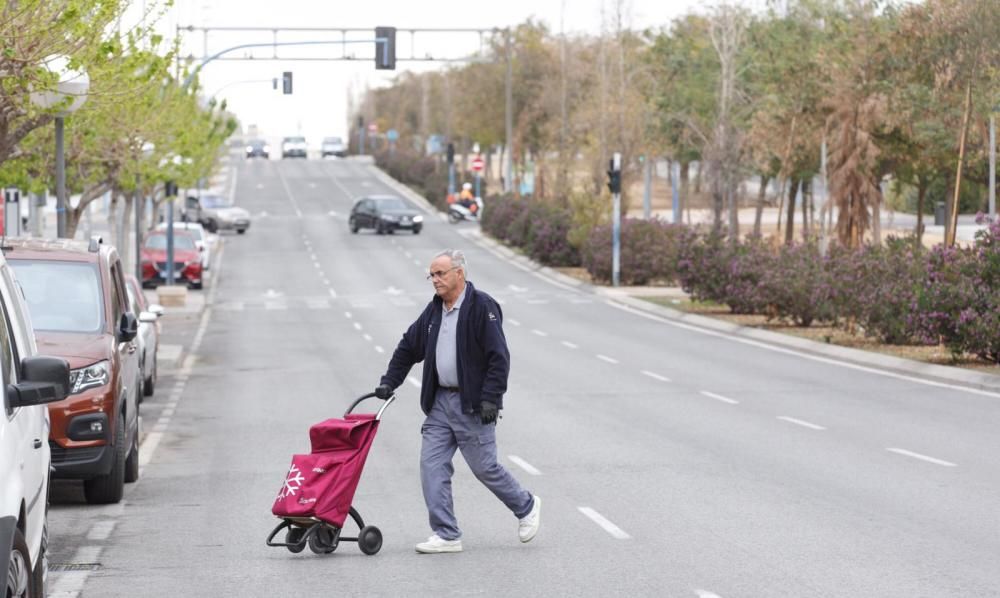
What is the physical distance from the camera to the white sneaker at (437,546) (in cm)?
1105

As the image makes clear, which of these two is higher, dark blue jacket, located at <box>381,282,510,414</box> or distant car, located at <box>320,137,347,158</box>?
dark blue jacket, located at <box>381,282,510,414</box>

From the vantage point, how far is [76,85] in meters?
22.0

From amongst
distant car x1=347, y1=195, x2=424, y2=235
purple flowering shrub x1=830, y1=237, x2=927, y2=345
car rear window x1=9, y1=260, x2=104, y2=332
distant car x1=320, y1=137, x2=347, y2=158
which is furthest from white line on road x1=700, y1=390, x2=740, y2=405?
distant car x1=320, y1=137, x2=347, y2=158

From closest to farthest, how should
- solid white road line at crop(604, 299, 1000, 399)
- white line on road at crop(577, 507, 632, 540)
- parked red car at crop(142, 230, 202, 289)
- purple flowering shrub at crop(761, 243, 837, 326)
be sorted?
1. white line on road at crop(577, 507, 632, 540)
2. solid white road line at crop(604, 299, 1000, 399)
3. purple flowering shrub at crop(761, 243, 837, 326)
4. parked red car at crop(142, 230, 202, 289)

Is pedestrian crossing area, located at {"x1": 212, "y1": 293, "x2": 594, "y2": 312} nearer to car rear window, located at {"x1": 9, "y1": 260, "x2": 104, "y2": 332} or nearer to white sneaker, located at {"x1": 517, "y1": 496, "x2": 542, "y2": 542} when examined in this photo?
car rear window, located at {"x1": 9, "y1": 260, "x2": 104, "y2": 332}

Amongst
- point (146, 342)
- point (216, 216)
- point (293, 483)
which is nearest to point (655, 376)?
point (146, 342)

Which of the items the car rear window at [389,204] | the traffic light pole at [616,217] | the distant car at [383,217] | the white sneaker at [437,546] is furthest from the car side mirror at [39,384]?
the car rear window at [389,204]

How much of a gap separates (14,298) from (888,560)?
5.21 metres

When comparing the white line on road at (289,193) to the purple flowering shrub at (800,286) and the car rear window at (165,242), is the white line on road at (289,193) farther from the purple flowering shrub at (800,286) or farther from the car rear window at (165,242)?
the purple flowering shrub at (800,286)

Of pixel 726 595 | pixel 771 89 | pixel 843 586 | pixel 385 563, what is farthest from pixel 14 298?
pixel 771 89

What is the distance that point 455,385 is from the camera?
1097 centimetres

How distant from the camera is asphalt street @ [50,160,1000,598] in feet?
33.8

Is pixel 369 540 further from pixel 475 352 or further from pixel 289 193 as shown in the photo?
pixel 289 193

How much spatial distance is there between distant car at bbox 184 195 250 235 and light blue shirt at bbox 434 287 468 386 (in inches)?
2744
